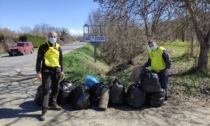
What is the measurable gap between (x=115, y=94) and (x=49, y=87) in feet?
5.46

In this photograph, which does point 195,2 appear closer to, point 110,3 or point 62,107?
point 110,3

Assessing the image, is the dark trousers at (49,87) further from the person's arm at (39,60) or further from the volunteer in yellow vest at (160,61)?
the volunteer in yellow vest at (160,61)

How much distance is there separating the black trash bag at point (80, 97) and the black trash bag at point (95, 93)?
15 cm

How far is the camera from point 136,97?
6730 mm

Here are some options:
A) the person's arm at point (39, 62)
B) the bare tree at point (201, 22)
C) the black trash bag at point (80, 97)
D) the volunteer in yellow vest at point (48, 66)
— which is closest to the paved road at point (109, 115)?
the black trash bag at point (80, 97)

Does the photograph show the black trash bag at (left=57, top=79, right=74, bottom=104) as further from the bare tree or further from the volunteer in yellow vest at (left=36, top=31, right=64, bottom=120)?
the bare tree

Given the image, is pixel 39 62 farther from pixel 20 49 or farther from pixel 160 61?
pixel 20 49

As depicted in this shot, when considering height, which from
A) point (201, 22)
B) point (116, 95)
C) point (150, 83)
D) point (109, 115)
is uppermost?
point (201, 22)

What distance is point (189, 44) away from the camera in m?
19.9

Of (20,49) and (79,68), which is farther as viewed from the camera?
(20,49)

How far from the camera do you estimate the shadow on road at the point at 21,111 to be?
6.09 meters

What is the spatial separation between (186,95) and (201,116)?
178 cm

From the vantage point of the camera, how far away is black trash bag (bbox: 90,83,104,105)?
6805 millimetres

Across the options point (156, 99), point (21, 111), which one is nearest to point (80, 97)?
point (21, 111)
